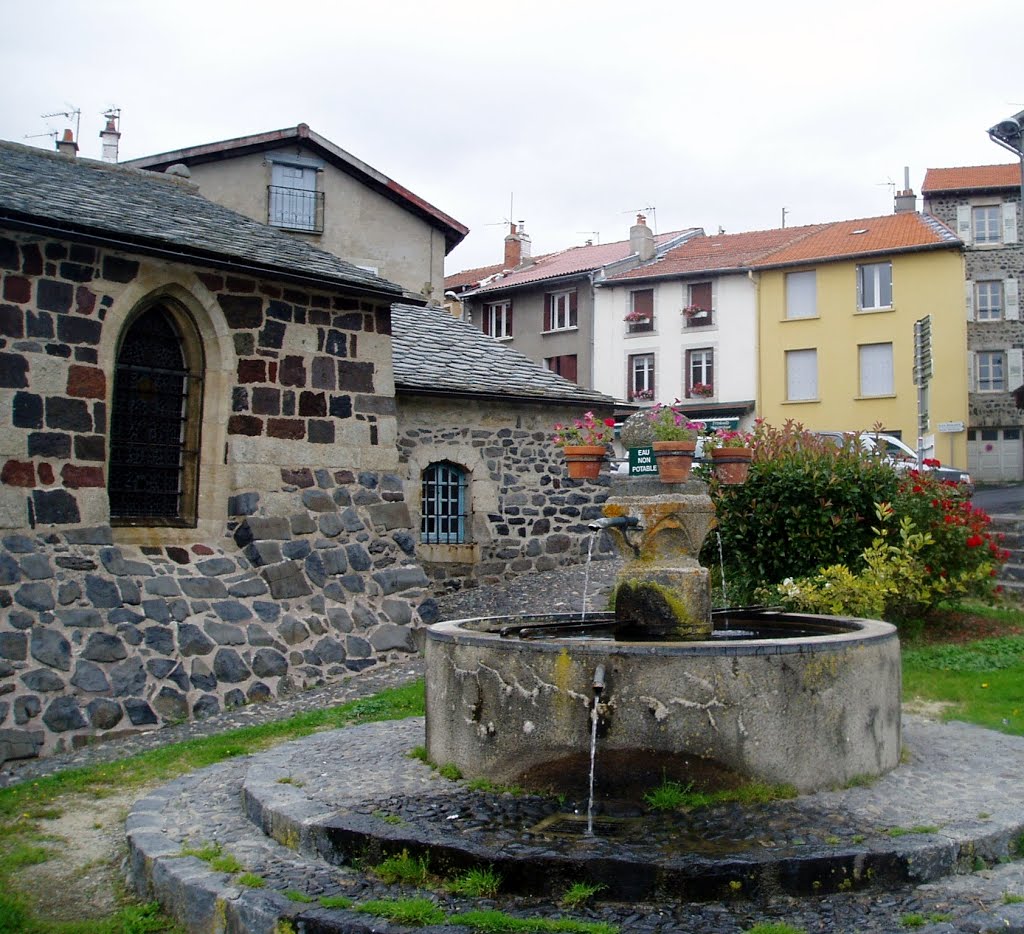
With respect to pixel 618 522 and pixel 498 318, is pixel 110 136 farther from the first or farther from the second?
pixel 618 522

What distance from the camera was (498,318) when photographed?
37.5m

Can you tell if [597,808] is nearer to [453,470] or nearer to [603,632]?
[603,632]

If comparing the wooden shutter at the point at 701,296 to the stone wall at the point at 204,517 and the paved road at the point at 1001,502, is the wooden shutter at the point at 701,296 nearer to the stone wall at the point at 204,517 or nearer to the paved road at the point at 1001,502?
the paved road at the point at 1001,502

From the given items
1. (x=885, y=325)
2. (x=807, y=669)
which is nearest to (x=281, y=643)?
(x=807, y=669)

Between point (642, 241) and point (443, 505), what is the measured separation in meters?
23.5

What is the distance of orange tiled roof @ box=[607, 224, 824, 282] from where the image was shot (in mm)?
34094

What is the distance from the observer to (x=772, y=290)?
3338 cm

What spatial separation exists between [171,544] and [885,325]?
2713 centimetres

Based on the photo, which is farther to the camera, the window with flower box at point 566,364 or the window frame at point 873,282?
the window with flower box at point 566,364

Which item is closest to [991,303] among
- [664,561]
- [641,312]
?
[641,312]

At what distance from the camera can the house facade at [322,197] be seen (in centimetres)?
2323

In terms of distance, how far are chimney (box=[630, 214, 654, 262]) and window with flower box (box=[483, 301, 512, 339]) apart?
484cm

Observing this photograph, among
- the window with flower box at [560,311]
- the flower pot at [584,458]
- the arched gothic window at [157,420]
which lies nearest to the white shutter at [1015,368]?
the window with flower box at [560,311]

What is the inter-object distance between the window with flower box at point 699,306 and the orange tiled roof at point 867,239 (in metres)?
1.88
